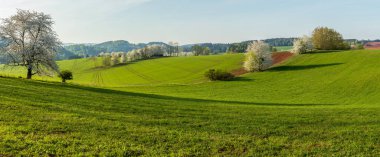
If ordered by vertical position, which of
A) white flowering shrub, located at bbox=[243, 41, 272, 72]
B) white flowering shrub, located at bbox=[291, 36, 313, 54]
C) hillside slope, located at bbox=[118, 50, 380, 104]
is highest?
white flowering shrub, located at bbox=[291, 36, 313, 54]

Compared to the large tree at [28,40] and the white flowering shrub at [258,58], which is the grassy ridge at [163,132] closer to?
the large tree at [28,40]

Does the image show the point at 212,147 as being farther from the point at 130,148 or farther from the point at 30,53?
the point at 30,53

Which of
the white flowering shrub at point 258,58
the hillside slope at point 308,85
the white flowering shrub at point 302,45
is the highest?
the white flowering shrub at point 302,45

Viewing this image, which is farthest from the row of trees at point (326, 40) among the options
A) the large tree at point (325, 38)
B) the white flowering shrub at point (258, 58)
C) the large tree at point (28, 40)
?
the large tree at point (28, 40)

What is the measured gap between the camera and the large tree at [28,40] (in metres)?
54.6

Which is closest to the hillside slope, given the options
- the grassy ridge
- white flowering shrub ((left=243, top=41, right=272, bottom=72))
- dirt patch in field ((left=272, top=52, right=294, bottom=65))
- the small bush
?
dirt patch in field ((left=272, top=52, right=294, bottom=65))

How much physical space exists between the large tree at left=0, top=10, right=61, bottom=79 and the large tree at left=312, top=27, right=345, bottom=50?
312ft

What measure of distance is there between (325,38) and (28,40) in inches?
4014

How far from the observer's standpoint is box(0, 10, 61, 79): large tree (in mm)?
54625

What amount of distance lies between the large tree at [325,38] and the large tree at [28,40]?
95.1 metres

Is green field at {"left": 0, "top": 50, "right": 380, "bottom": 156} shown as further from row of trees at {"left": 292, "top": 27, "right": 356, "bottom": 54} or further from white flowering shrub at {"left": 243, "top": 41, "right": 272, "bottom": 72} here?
row of trees at {"left": 292, "top": 27, "right": 356, "bottom": 54}

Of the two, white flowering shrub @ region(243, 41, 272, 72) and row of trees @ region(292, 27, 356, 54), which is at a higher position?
row of trees @ region(292, 27, 356, 54)

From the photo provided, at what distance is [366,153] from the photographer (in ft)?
53.8

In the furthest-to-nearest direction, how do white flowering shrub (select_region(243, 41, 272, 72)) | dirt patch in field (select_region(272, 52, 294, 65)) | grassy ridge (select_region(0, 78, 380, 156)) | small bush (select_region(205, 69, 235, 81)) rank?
dirt patch in field (select_region(272, 52, 294, 65)), white flowering shrub (select_region(243, 41, 272, 72)), small bush (select_region(205, 69, 235, 81)), grassy ridge (select_region(0, 78, 380, 156))
